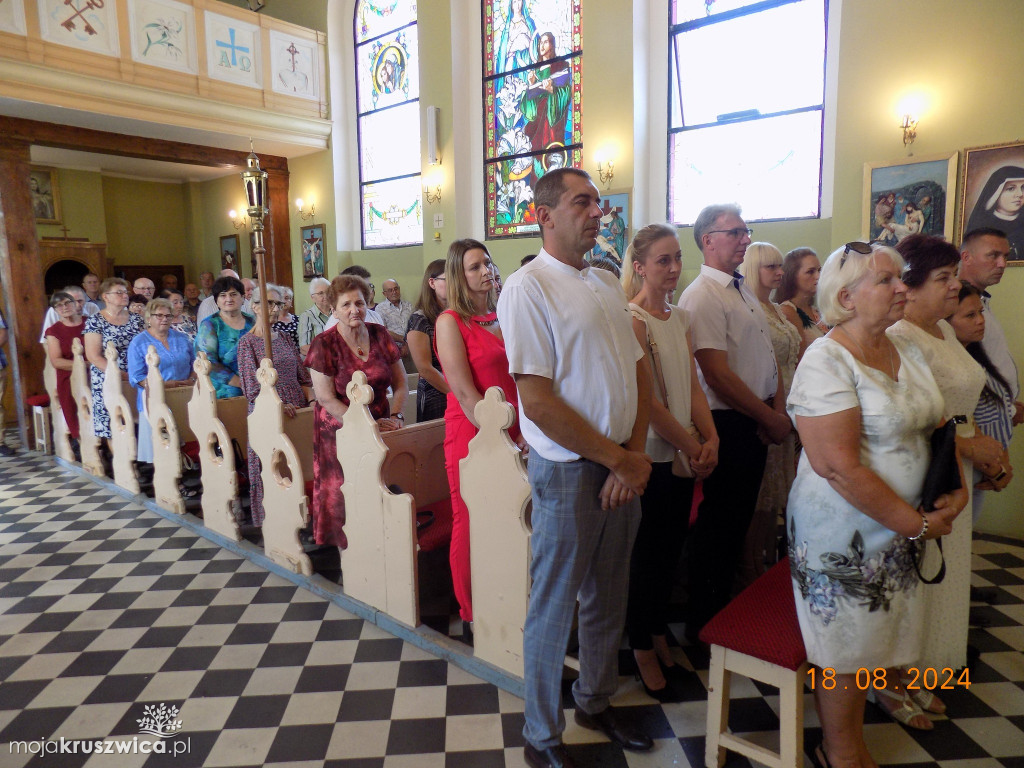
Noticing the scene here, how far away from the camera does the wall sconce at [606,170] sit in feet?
20.7

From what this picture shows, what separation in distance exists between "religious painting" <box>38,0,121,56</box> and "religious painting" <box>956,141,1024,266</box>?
7.87 metres

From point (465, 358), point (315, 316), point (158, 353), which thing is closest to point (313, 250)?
point (315, 316)

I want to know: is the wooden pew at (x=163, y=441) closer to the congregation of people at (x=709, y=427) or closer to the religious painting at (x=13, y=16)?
the congregation of people at (x=709, y=427)

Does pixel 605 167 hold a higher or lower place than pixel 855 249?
higher

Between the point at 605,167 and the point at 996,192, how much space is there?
3.31m

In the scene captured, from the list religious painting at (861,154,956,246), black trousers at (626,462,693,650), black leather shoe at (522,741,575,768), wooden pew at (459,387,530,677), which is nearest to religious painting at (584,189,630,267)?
religious painting at (861,154,956,246)

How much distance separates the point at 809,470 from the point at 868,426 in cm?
19

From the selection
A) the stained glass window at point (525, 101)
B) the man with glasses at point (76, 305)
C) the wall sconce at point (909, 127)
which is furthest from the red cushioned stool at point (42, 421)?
the wall sconce at point (909, 127)

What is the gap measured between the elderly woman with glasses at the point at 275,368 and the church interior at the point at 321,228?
39 centimetres

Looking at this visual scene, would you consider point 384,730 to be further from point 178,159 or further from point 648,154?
point 178,159

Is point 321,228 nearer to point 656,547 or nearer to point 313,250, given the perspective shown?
point 313,250

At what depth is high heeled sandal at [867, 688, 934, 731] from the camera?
2.13m

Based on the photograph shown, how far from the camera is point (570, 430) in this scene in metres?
1.66

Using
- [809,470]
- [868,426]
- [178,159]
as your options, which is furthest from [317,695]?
[178,159]
